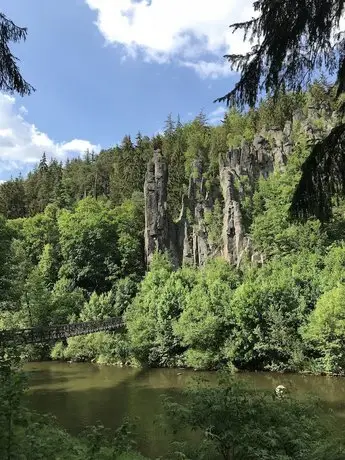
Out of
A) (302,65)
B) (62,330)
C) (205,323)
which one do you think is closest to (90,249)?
(62,330)

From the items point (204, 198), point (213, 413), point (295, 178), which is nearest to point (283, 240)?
point (295, 178)

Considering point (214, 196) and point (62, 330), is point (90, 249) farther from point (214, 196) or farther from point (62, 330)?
point (62, 330)

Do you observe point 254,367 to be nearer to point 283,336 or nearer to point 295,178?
point 283,336

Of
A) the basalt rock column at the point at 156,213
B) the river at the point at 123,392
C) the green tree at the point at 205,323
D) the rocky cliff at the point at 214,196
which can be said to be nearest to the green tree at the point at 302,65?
the river at the point at 123,392

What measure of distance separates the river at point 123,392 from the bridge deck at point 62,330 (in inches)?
78.0

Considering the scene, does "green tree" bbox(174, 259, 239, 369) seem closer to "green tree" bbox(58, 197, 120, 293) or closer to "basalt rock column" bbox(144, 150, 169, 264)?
"basalt rock column" bbox(144, 150, 169, 264)

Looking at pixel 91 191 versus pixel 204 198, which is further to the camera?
pixel 91 191

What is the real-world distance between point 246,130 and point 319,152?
4455 cm

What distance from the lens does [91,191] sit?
195 feet

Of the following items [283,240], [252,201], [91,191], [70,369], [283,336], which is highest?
[91,191]

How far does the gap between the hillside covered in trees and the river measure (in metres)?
1.84

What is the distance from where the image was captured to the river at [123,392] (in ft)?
52.0

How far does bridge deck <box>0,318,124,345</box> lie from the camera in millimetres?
21094

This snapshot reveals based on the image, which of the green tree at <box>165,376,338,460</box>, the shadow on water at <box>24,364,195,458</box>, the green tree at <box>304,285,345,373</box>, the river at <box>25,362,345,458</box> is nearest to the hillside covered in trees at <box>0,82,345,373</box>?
the green tree at <box>304,285,345,373</box>
